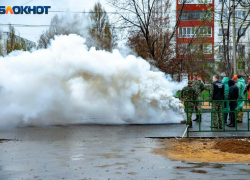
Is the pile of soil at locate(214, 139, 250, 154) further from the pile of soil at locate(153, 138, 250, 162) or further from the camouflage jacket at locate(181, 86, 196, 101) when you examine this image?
the camouflage jacket at locate(181, 86, 196, 101)

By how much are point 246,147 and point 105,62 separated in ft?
25.4

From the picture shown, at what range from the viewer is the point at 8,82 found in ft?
54.4

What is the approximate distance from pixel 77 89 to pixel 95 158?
7.44 metres

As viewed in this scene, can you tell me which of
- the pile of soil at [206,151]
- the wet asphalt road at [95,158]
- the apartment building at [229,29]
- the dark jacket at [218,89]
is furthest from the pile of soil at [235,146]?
the apartment building at [229,29]

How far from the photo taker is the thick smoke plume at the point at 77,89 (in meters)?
16.6

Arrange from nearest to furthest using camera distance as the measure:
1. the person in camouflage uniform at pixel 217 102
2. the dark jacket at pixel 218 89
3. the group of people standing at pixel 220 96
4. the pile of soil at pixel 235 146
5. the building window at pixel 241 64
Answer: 1. the pile of soil at pixel 235 146
2. the person in camouflage uniform at pixel 217 102
3. the group of people standing at pixel 220 96
4. the dark jacket at pixel 218 89
5. the building window at pixel 241 64

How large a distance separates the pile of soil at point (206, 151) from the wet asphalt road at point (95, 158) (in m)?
0.39

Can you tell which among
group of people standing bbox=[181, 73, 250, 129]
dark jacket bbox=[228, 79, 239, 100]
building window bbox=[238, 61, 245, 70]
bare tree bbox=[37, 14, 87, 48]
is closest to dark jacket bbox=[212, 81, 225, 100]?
group of people standing bbox=[181, 73, 250, 129]

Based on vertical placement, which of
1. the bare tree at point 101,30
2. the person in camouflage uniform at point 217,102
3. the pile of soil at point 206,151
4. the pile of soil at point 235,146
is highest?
the bare tree at point 101,30

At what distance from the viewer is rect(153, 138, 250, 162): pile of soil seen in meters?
9.81

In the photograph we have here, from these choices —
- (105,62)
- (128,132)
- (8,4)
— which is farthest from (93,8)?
(128,132)

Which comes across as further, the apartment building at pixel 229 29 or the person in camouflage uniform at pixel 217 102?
the apartment building at pixel 229 29

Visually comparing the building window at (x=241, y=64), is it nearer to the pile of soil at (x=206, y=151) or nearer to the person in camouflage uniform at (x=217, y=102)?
the person in camouflage uniform at (x=217, y=102)

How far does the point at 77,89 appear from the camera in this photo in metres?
17.0
